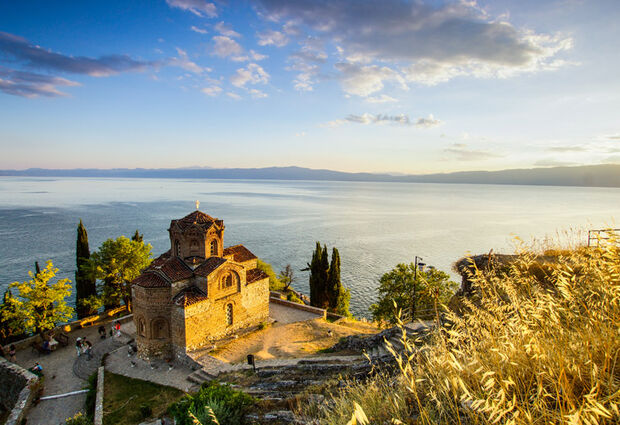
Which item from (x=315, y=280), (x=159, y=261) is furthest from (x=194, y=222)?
(x=315, y=280)

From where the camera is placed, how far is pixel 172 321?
60.5ft

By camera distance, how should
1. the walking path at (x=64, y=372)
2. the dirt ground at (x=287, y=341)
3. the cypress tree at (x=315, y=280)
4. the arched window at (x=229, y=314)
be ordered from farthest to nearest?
1. the cypress tree at (x=315, y=280)
2. the arched window at (x=229, y=314)
3. the dirt ground at (x=287, y=341)
4. the walking path at (x=64, y=372)

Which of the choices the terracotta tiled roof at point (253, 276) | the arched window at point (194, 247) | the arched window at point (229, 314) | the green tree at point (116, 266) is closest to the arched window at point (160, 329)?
the arched window at point (229, 314)

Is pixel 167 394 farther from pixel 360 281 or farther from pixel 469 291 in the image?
pixel 360 281

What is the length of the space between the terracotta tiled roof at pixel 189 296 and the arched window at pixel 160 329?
1.52m

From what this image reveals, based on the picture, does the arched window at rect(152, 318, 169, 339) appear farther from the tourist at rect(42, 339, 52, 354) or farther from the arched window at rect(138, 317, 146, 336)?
the tourist at rect(42, 339, 52, 354)

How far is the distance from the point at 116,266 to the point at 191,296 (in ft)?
40.9

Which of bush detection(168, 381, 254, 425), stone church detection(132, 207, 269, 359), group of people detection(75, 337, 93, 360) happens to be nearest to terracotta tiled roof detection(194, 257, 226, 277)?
stone church detection(132, 207, 269, 359)

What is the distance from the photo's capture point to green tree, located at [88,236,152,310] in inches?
1040

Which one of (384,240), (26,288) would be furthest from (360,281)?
(26,288)

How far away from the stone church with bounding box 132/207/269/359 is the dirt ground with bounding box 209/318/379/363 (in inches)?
53.1

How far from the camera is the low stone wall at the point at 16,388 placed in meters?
14.9

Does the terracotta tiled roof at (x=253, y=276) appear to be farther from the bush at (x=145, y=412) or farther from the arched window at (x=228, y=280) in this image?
the bush at (x=145, y=412)

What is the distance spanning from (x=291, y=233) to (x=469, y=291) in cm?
6110
